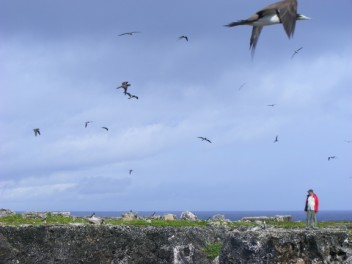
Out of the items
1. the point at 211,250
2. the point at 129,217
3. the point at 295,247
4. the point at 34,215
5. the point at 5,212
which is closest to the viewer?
the point at 295,247

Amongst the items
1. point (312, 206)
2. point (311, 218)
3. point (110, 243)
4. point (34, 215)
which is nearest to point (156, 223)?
point (110, 243)

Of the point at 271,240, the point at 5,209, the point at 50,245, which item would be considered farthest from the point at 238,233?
the point at 5,209

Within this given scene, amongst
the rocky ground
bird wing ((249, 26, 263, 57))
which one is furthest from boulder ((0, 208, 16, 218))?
bird wing ((249, 26, 263, 57))

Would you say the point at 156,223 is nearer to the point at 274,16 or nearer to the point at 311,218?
the point at 311,218

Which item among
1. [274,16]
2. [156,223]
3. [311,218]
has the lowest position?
[156,223]

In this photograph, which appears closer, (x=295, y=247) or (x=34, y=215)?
(x=295, y=247)

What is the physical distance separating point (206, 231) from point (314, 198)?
142 inches

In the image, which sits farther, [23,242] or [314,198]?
[314,198]

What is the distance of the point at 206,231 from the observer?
18312 millimetres

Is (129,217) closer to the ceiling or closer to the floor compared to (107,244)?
closer to the ceiling

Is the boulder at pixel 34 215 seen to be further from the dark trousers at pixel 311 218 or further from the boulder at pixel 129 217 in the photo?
the dark trousers at pixel 311 218

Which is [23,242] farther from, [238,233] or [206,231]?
[238,233]

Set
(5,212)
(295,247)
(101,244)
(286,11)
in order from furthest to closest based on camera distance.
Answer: (5,212), (101,244), (295,247), (286,11)

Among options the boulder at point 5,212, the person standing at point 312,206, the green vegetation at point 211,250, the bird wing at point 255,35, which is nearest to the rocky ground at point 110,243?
the green vegetation at point 211,250
